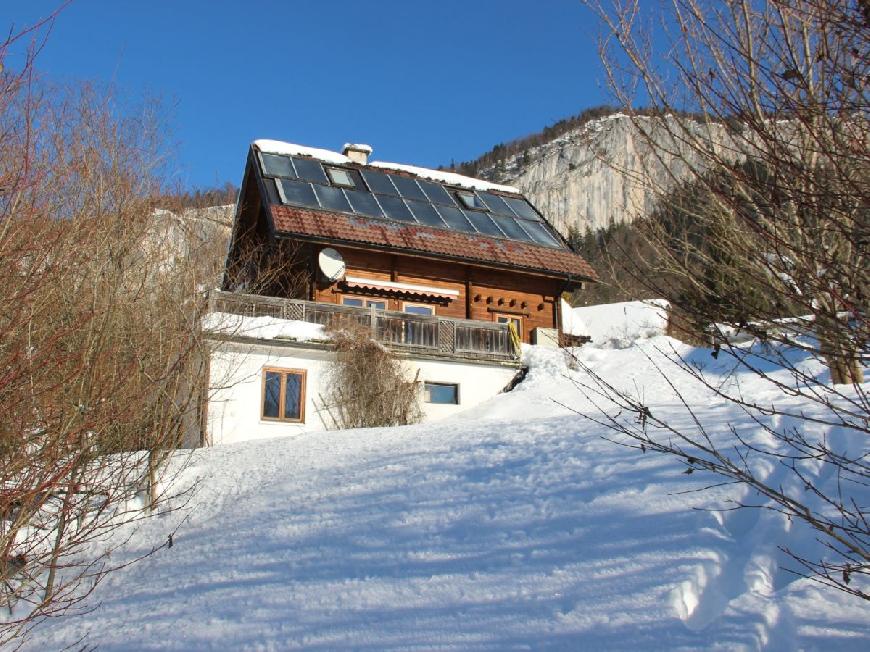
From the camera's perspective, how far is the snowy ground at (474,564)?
6.16m

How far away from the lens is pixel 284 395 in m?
16.7

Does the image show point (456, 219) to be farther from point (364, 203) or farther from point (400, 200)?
point (364, 203)

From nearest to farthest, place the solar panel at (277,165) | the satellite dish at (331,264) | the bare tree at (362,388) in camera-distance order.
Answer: the bare tree at (362,388)
the satellite dish at (331,264)
the solar panel at (277,165)

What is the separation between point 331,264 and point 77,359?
38.5 ft

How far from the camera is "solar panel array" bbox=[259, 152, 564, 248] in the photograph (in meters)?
22.0

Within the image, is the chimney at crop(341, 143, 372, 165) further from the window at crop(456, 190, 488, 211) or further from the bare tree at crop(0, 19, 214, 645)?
the bare tree at crop(0, 19, 214, 645)

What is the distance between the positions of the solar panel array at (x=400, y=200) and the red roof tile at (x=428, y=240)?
0.44 metres

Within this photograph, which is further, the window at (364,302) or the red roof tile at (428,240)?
the window at (364,302)

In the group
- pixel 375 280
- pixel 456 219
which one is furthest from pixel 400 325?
pixel 456 219

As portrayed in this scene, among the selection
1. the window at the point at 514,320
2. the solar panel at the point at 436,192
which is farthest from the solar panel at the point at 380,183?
the window at the point at 514,320

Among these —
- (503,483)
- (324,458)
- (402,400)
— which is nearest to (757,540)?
(503,483)

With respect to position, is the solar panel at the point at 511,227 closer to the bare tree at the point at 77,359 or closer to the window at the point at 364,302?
the window at the point at 364,302

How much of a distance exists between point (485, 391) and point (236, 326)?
20.1 feet

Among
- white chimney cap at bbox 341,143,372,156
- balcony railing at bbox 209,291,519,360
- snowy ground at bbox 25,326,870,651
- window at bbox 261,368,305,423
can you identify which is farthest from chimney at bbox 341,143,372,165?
snowy ground at bbox 25,326,870,651
